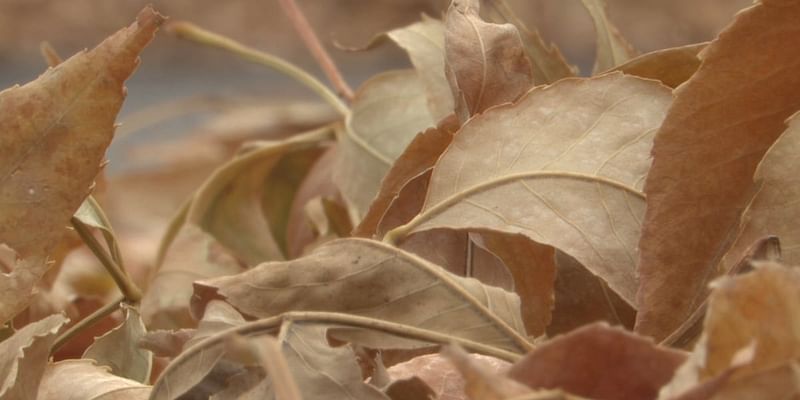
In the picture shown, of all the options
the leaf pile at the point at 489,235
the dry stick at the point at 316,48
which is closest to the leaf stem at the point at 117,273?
the leaf pile at the point at 489,235

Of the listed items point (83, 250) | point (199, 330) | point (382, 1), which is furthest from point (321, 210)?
point (382, 1)

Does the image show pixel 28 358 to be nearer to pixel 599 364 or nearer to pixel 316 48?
pixel 599 364

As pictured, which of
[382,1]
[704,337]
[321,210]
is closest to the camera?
[704,337]

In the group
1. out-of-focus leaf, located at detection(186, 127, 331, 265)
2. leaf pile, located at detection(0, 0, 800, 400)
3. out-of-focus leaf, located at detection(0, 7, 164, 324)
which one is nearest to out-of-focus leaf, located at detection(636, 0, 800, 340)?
leaf pile, located at detection(0, 0, 800, 400)

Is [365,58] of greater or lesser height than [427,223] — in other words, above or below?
below

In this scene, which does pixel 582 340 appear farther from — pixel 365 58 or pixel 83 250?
pixel 365 58

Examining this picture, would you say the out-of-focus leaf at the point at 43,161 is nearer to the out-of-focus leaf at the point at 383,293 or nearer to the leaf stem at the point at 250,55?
the out-of-focus leaf at the point at 383,293
